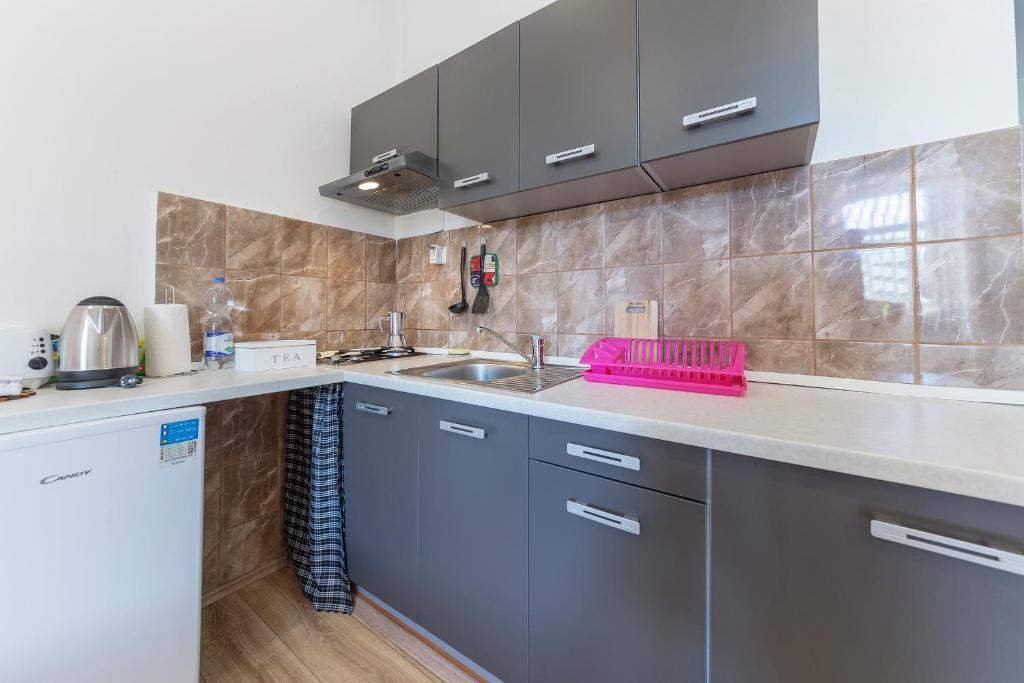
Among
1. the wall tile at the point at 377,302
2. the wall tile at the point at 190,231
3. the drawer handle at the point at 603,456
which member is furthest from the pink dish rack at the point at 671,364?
the wall tile at the point at 190,231

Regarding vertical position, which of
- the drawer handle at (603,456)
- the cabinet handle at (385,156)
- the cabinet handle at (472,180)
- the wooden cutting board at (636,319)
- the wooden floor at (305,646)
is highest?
the cabinet handle at (385,156)

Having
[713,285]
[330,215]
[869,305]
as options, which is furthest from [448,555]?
[330,215]

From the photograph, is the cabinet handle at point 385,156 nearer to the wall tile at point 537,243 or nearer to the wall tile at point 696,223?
the wall tile at point 537,243

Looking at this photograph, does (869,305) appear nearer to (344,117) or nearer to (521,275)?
(521,275)

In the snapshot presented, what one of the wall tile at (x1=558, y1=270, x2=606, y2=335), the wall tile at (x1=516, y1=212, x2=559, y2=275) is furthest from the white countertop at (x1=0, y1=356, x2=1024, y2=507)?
the wall tile at (x1=516, y1=212, x2=559, y2=275)

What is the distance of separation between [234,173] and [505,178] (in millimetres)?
1193

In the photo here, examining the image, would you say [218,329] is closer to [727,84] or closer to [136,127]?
[136,127]

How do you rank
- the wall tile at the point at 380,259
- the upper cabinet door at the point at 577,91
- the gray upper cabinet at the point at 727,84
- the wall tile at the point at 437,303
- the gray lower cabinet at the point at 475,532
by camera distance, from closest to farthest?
the gray upper cabinet at the point at 727,84
the gray lower cabinet at the point at 475,532
the upper cabinet door at the point at 577,91
the wall tile at the point at 437,303
the wall tile at the point at 380,259

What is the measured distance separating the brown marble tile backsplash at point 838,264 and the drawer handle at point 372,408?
79 cm

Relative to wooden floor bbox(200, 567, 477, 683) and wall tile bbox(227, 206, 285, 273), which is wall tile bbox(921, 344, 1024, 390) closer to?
wooden floor bbox(200, 567, 477, 683)

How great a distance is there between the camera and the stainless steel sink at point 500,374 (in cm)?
123

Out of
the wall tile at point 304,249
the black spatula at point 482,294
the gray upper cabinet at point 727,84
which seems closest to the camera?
the gray upper cabinet at point 727,84

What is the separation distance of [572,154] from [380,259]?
1383 millimetres

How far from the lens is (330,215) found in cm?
202
